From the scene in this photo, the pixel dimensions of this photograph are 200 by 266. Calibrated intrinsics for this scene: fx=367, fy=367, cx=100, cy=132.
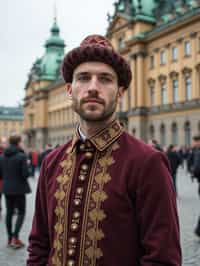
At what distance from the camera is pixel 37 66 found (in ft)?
241

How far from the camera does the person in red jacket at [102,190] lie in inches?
66.0

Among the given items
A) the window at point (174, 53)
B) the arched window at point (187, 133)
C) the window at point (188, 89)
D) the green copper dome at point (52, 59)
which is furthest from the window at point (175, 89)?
the green copper dome at point (52, 59)

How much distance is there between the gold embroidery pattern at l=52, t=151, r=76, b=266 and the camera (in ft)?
5.97

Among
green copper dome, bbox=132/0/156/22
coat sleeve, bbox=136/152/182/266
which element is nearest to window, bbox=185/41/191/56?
green copper dome, bbox=132/0/156/22

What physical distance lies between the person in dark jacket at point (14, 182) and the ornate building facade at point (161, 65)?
2645cm

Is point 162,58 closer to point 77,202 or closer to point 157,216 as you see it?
point 77,202

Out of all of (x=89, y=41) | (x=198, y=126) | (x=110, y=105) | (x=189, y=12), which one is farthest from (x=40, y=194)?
(x=189, y=12)

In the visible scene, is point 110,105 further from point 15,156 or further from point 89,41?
point 15,156

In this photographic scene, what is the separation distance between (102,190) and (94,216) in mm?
129

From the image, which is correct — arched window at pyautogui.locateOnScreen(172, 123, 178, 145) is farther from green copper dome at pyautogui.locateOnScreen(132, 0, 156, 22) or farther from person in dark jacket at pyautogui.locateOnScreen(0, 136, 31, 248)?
person in dark jacket at pyautogui.locateOnScreen(0, 136, 31, 248)

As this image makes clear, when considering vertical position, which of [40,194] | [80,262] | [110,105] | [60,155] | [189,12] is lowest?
[80,262]

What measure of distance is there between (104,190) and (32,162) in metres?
18.7

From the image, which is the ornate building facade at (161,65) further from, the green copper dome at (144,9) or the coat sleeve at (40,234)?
the coat sleeve at (40,234)

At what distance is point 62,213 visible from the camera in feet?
6.08
